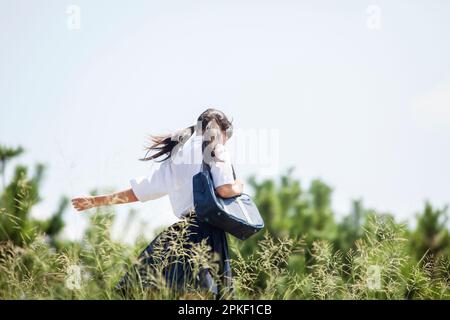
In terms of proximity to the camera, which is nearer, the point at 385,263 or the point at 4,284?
the point at 4,284

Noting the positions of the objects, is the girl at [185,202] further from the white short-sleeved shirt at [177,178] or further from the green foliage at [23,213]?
the green foliage at [23,213]

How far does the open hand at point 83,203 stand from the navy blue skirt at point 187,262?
447 mm

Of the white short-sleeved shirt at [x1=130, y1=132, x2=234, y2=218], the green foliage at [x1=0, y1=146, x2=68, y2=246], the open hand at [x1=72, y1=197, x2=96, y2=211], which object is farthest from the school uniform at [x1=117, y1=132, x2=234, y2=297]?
the green foliage at [x1=0, y1=146, x2=68, y2=246]

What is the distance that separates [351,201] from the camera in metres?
13.9

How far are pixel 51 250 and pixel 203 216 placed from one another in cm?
98

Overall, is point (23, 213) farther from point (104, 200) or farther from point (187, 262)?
point (187, 262)

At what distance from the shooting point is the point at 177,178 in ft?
10.8

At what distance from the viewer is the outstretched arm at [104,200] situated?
11.0 feet

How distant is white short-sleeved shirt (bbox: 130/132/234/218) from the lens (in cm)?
326

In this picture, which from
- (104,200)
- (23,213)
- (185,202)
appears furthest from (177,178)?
(23,213)

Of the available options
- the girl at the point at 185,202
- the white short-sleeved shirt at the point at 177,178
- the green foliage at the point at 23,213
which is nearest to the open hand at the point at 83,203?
the girl at the point at 185,202

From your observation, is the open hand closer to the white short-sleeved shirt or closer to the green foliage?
the white short-sleeved shirt
